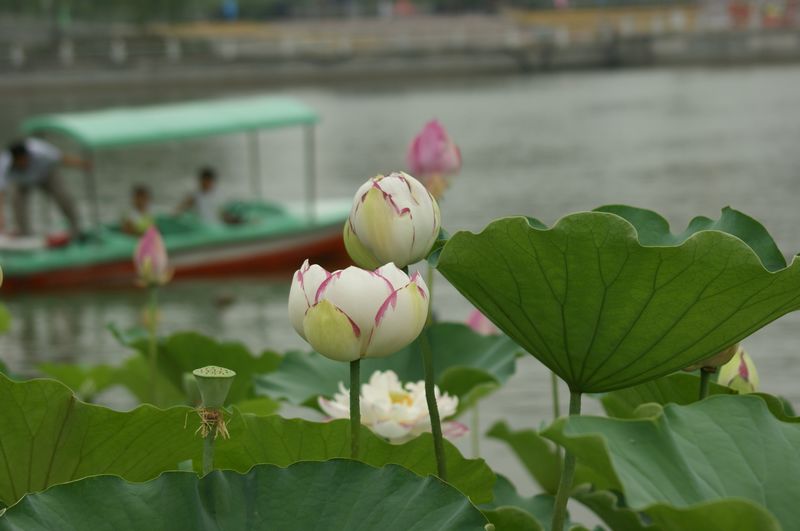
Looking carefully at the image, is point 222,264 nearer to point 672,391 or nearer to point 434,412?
point 672,391

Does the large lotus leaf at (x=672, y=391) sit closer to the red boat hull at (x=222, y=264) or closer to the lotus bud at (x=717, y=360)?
the lotus bud at (x=717, y=360)

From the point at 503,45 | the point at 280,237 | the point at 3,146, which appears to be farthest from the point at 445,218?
the point at 503,45

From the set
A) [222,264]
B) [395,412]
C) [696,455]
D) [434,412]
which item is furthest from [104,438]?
[222,264]

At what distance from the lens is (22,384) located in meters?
1.35

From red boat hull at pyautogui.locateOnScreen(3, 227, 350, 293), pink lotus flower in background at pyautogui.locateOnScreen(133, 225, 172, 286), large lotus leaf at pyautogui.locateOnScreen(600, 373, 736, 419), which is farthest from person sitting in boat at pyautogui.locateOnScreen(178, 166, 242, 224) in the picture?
large lotus leaf at pyautogui.locateOnScreen(600, 373, 736, 419)

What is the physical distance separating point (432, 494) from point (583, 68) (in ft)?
127

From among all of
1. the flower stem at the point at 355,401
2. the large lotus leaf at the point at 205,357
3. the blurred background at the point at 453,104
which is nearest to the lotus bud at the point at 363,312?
the flower stem at the point at 355,401

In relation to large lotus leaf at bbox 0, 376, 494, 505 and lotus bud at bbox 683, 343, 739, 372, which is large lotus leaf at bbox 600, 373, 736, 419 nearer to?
lotus bud at bbox 683, 343, 739, 372

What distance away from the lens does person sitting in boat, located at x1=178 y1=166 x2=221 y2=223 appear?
31.1ft

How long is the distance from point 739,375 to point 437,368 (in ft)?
3.06

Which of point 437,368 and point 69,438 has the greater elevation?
point 69,438

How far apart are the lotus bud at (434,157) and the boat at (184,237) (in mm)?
6961

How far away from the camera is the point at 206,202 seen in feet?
31.6

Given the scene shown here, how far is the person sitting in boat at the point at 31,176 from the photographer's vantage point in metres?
9.09
